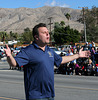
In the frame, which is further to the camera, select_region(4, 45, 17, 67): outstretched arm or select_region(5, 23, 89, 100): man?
select_region(5, 23, 89, 100): man

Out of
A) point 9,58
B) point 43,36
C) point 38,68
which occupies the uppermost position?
point 43,36

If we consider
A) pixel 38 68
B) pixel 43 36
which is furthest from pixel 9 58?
pixel 43 36

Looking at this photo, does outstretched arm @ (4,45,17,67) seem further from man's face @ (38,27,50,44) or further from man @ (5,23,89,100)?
man's face @ (38,27,50,44)

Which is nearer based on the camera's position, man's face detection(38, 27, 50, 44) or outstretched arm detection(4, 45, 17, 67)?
outstretched arm detection(4, 45, 17, 67)

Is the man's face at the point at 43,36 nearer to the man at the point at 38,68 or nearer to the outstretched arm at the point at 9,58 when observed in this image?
the man at the point at 38,68

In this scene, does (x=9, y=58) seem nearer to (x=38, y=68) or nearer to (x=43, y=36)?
(x=38, y=68)

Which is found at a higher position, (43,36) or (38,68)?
(43,36)

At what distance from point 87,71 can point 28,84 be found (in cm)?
1309

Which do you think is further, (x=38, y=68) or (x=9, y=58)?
(x=38, y=68)

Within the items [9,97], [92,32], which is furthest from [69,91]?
[92,32]

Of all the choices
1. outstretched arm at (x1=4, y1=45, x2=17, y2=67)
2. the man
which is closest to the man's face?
the man

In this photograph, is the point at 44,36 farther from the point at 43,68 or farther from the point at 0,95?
the point at 0,95

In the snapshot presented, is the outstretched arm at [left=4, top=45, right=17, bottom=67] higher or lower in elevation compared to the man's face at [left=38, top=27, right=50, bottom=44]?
lower

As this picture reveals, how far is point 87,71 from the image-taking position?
54.9 ft
